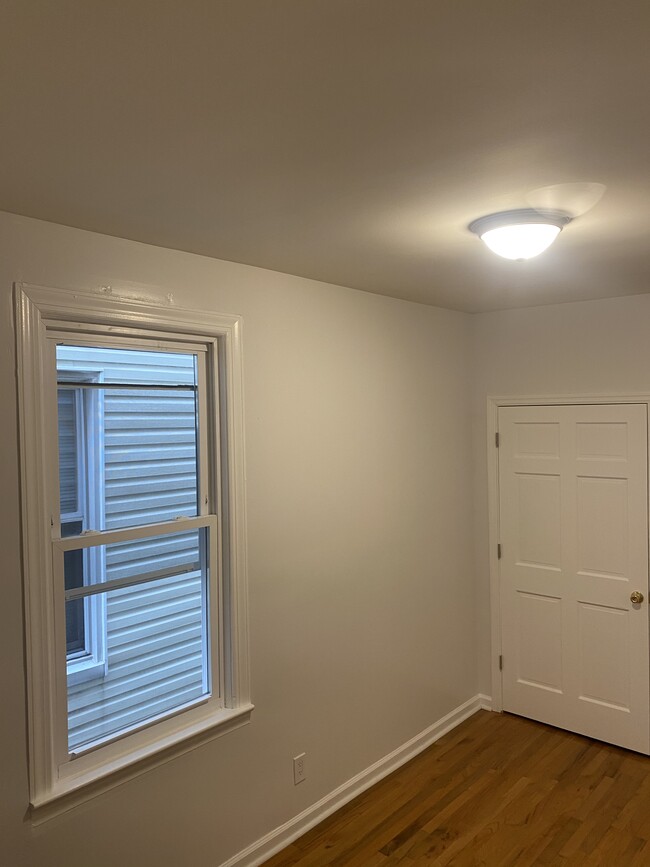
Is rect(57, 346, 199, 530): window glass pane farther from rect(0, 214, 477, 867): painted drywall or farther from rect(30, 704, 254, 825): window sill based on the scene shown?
rect(30, 704, 254, 825): window sill

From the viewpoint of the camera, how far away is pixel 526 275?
3.16m

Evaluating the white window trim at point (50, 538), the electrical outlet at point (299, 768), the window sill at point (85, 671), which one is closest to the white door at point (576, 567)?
the electrical outlet at point (299, 768)

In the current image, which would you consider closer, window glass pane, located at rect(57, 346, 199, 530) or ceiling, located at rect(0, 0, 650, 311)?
ceiling, located at rect(0, 0, 650, 311)

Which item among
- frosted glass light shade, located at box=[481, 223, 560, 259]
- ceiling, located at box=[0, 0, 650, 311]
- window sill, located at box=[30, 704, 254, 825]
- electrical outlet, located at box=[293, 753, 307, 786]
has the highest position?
ceiling, located at box=[0, 0, 650, 311]

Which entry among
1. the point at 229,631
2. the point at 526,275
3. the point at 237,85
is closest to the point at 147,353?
the point at 229,631

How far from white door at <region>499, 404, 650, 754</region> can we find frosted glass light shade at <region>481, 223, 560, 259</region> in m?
1.90

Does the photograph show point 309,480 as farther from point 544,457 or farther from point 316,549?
point 544,457

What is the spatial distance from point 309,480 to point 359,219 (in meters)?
1.37

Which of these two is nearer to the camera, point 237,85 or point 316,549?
point 237,85

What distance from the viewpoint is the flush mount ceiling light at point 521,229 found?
2.17 metres

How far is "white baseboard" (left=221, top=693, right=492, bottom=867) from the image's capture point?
297cm

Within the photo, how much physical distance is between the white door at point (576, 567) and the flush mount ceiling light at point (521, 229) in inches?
74.9

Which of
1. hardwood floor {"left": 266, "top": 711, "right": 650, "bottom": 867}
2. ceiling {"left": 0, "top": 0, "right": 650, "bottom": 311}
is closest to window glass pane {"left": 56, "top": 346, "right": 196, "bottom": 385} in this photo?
ceiling {"left": 0, "top": 0, "right": 650, "bottom": 311}

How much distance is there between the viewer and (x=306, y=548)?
3227 mm
